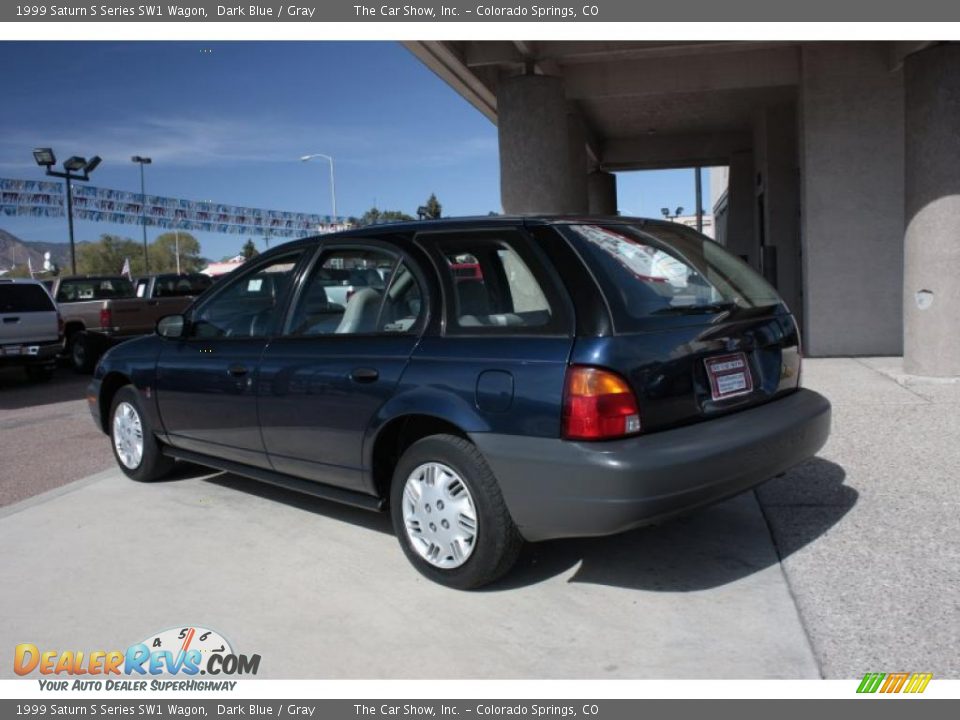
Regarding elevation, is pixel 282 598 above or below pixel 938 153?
below

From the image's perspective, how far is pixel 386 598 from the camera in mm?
3934

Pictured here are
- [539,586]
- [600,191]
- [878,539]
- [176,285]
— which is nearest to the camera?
[539,586]

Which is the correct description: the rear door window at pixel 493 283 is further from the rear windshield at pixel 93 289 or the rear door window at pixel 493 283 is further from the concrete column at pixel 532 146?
the rear windshield at pixel 93 289

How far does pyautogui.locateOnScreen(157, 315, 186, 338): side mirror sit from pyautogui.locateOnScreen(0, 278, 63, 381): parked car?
8.82 metres

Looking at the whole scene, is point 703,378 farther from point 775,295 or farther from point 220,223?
point 220,223

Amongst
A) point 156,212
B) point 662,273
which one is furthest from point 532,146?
point 156,212

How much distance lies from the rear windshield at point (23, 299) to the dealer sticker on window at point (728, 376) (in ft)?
40.7

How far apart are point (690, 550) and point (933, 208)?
5.70 metres

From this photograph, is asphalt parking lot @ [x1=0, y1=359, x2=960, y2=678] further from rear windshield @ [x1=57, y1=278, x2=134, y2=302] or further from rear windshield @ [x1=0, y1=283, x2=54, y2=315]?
rear windshield @ [x1=57, y1=278, x2=134, y2=302]

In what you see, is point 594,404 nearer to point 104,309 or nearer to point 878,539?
point 878,539

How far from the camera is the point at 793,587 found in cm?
384

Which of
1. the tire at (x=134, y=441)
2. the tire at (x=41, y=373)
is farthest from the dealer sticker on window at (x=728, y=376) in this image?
the tire at (x=41, y=373)

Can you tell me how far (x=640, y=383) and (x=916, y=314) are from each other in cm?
630

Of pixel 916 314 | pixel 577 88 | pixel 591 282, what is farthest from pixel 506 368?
pixel 577 88
